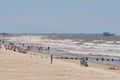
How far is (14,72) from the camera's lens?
22.2 m

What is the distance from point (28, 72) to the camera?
2250cm

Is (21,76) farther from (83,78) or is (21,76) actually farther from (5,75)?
(83,78)

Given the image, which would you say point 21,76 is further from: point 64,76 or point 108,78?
point 108,78

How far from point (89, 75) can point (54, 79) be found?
10.2ft

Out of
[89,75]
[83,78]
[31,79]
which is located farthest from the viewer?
[89,75]

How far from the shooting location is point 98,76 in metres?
22.2

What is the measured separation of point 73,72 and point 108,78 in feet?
9.00

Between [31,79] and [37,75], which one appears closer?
[31,79]

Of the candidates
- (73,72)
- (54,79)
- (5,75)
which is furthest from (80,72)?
(5,75)

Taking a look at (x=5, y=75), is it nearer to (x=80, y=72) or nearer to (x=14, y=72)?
(x=14, y=72)

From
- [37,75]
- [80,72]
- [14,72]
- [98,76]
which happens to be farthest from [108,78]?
[14,72]

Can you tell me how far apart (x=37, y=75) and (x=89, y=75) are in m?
3.38

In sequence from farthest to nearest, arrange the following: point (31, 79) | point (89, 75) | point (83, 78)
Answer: point (89, 75)
point (83, 78)
point (31, 79)

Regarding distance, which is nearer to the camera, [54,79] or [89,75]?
[54,79]
